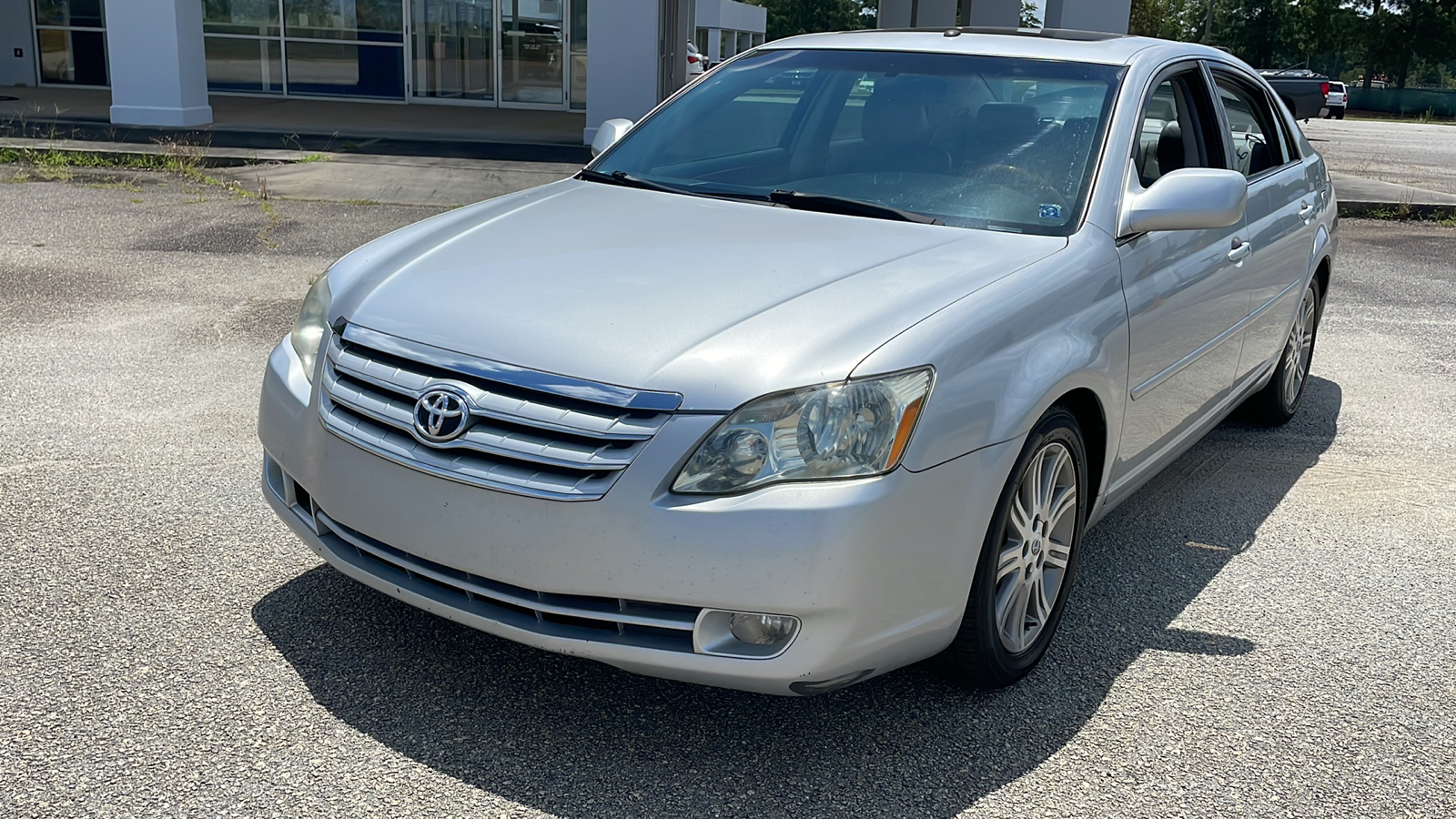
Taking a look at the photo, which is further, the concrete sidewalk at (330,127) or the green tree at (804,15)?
the green tree at (804,15)

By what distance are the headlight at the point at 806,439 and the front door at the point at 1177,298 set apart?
3.82 feet

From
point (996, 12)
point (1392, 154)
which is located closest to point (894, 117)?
point (996, 12)

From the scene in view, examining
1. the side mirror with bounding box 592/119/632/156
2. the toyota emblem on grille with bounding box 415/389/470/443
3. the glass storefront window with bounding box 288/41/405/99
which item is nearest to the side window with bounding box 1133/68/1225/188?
the side mirror with bounding box 592/119/632/156

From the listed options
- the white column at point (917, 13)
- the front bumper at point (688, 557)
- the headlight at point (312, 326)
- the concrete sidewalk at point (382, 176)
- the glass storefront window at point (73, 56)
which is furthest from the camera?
the white column at point (917, 13)

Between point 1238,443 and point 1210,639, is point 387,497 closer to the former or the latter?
point 1210,639

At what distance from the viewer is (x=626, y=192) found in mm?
4102

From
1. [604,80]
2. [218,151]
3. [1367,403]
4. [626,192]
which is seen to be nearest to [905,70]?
[626,192]

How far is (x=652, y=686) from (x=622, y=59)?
13.1 m

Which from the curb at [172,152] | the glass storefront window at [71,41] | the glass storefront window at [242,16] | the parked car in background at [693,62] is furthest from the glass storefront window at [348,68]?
the curb at [172,152]

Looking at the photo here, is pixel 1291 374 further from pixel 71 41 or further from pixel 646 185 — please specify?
pixel 71 41

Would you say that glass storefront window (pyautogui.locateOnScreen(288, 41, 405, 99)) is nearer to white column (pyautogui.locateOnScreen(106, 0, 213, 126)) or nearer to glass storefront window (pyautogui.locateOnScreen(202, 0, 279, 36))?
glass storefront window (pyautogui.locateOnScreen(202, 0, 279, 36))

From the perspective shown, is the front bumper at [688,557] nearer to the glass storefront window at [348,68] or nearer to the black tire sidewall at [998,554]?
the black tire sidewall at [998,554]

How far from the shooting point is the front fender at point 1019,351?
2.79 meters

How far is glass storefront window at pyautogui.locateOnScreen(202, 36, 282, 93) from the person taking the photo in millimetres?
21531
